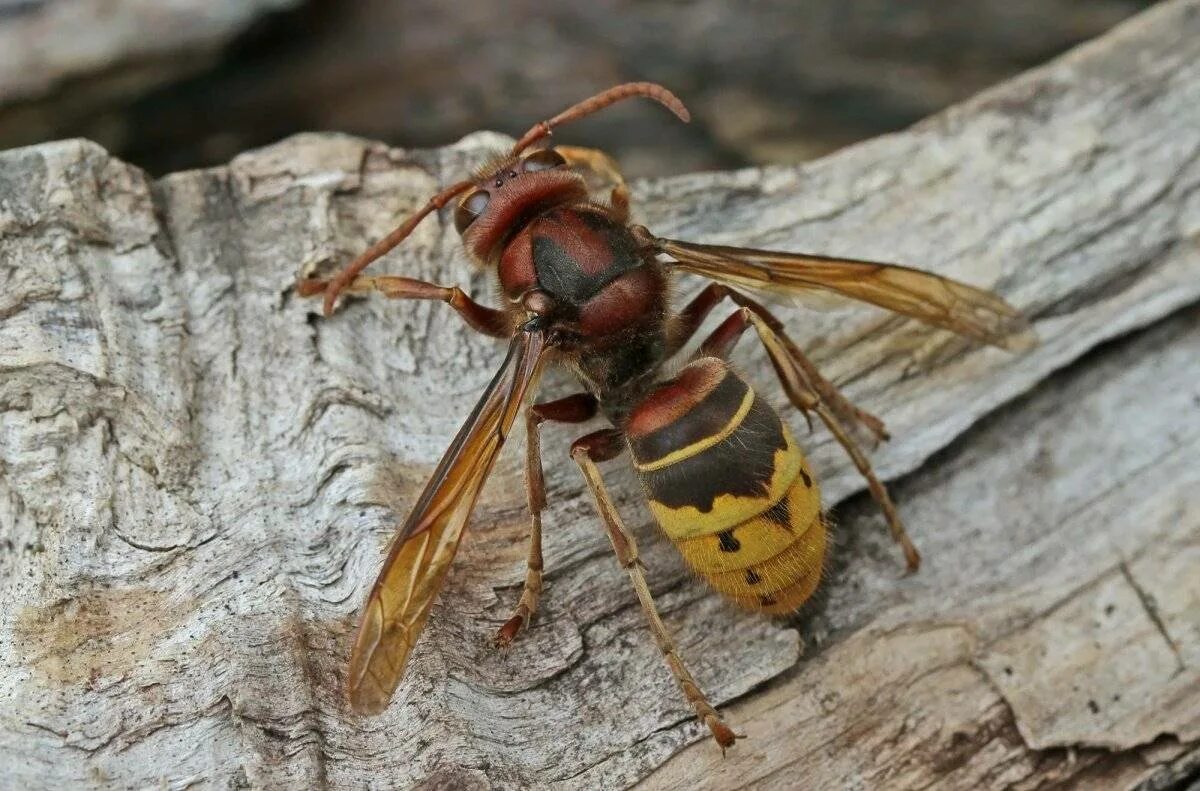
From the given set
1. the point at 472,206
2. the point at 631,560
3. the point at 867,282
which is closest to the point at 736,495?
the point at 631,560

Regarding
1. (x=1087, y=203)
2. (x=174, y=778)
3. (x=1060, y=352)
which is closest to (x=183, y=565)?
(x=174, y=778)

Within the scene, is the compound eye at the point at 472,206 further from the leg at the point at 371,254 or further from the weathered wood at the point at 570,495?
the weathered wood at the point at 570,495

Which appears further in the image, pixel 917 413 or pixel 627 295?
pixel 917 413

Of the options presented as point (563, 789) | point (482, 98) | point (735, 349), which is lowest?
point (563, 789)

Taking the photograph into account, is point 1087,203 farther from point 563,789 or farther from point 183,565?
point 183,565

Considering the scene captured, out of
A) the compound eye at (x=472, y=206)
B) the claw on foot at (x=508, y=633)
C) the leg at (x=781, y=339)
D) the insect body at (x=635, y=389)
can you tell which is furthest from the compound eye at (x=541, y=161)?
the claw on foot at (x=508, y=633)

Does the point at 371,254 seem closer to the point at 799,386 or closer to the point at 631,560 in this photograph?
the point at 631,560

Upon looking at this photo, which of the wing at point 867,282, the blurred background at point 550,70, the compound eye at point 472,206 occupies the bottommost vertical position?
the wing at point 867,282
